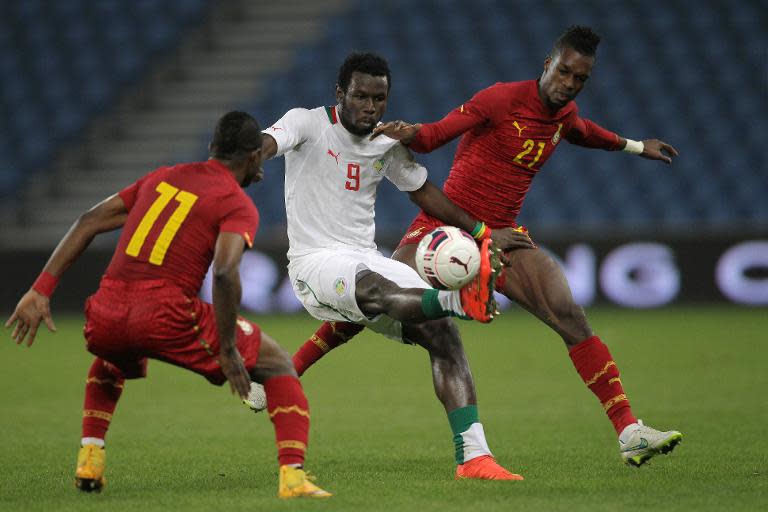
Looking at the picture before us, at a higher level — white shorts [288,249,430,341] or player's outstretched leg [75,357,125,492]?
white shorts [288,249,430,341]

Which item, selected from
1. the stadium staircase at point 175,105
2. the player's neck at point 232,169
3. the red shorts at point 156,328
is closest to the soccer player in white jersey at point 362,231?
the player's neck at point 232,169

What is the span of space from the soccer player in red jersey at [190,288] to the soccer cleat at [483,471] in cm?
82

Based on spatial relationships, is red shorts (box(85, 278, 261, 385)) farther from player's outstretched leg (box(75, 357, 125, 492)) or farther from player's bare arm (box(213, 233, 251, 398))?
player's outstretched leg (box(75, 357, 125, 492))

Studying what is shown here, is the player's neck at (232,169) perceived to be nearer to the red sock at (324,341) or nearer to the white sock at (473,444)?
the white sock at (473,444)

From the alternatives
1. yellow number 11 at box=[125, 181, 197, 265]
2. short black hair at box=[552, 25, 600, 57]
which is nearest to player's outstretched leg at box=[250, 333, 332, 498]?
yellow number 11 at box=[125, 181, 197, 265]

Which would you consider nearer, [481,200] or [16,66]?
[481,200]

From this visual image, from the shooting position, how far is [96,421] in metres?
5.08

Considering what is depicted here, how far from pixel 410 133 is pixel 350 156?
1.14ft

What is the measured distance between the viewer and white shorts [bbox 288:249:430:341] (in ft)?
18.0

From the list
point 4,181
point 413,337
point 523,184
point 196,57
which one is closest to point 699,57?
point 196,57

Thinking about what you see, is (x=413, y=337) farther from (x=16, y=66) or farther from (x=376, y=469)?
(x=16, y=66)

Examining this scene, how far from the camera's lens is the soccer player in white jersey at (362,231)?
17.6 feet

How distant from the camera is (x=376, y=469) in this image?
5695 mm

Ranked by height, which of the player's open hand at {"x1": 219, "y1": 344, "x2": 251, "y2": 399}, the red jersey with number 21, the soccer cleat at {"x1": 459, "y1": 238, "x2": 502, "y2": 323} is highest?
the red jersey with number 21
